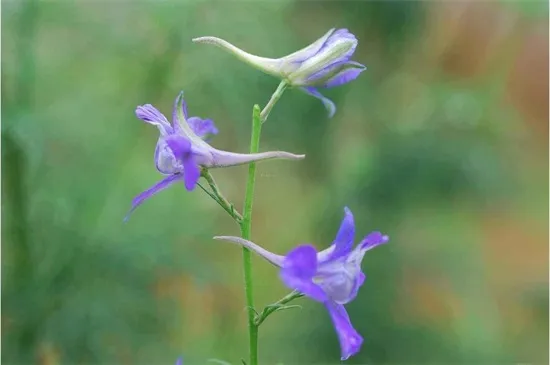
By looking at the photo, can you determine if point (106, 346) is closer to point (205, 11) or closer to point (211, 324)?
point (211, 324)

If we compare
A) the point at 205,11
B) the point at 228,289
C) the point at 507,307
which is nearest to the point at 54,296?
the point at 228,289

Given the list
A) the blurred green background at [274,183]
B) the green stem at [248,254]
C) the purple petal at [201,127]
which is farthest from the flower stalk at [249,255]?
the blurred green background at [274,183]

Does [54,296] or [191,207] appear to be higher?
[191,207]

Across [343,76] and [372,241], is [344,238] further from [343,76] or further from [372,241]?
[343,76]

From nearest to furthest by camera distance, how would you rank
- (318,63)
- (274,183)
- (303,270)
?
(303,270) < (318,63) < (274,183)

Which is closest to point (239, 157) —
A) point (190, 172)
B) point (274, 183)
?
point (190, 172)

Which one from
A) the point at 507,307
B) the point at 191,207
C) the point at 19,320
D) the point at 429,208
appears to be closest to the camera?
the point at 19,320
